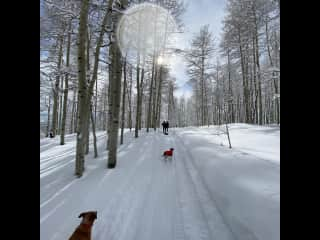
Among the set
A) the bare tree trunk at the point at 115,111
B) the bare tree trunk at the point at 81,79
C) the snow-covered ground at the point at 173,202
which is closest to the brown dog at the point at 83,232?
the snow-covered ground at the point at 173,202

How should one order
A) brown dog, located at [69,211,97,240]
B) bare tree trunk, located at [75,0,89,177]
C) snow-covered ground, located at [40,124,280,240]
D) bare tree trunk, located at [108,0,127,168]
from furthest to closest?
bare tree trunk, located at [108,0,127,168] < bare tree trunk, located at [75,0,89,177] < snow-covered ground, located at [40,124,280,240] < brown dog, located at [69,211,97,240]

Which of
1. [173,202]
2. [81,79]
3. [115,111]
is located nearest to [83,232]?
[173,202]

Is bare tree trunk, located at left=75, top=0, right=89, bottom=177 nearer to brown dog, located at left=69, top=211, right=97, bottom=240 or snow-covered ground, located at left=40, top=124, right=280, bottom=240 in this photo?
snow-covered ground, located at left=40, top=124, right=280, bottom=240

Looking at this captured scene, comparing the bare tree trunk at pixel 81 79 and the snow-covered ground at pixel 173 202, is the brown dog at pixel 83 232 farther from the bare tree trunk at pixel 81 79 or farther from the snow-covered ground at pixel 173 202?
the bare tree trunk at pixel 81 79

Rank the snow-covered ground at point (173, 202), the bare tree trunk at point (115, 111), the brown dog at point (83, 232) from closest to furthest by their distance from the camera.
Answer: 1. the brown dog at point (83, 232)
2. the snow-covered ground at point (173, 202)
3. the bare tree trunk at point (115, 111)

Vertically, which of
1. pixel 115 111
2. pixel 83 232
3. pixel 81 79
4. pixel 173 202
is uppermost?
pixel 81 79

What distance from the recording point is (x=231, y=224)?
104 inches

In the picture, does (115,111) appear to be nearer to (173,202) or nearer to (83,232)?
(173,202)

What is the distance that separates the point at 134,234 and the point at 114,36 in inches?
279

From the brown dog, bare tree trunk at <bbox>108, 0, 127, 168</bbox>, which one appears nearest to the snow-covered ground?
the brown dog

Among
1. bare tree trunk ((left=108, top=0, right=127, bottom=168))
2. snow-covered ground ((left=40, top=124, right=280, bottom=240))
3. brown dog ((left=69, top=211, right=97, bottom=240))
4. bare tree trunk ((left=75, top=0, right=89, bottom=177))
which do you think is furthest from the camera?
bare tree trunk ((left=108, top=0, right=127, bottom=168))
